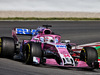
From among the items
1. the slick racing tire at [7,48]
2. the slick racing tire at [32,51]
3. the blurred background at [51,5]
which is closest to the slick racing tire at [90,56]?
the slick racing tire at [32,51]

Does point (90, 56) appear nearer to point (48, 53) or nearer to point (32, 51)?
point (48, 53)

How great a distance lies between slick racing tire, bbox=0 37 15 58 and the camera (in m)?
10.8

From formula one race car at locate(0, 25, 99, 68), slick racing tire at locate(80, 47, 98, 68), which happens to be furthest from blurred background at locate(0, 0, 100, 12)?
slick racing tire at locate(80, 47, 98, 68)

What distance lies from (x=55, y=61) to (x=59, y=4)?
1879cm

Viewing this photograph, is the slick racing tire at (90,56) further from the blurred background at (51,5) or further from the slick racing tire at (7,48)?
the blurred background at (51,5)

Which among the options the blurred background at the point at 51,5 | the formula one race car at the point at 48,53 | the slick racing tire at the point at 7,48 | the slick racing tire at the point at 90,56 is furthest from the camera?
the blurred background at the point at 51,5

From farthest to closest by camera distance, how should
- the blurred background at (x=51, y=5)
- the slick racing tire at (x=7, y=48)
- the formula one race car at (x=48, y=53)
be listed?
the blurred background at (x=51, y=5)
the slick racing tire at (x=7, y=48)
the formula one race car at (x=48, y=53)

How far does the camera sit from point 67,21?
2373cm

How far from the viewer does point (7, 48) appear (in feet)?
35.6

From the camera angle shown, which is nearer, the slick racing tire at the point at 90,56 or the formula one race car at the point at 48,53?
→ the formula one race car at the point at 48,53

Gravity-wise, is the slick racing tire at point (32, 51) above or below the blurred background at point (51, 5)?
below

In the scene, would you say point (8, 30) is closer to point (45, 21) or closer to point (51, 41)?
point (45, 21)

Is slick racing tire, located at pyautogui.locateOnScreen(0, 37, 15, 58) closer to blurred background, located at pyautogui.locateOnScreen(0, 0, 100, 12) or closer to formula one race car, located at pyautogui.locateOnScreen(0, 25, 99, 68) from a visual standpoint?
formula one race car, located at pyautogui.locateOnScreen(0, 25, 99, 68)

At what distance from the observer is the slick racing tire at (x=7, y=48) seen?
425 inches
